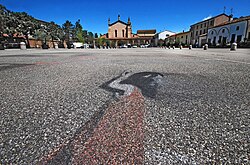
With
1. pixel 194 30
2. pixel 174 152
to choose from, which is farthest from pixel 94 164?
pixel 194 30

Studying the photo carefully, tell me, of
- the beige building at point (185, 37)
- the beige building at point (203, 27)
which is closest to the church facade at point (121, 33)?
the beige building at point (185, 37)

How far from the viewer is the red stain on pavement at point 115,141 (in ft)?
2.39

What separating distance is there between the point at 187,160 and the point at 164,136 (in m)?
0.20

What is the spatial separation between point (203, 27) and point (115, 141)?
55.9m

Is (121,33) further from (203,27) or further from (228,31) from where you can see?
(228,31)

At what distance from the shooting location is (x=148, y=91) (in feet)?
5.87

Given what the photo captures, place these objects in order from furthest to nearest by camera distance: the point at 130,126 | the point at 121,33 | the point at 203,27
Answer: the point at 121,33 → the point at 203,27 → the point at 130,126

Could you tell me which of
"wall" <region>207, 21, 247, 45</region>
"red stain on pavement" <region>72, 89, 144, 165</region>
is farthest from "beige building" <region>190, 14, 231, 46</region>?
"red stain on pavement" <region>72, 89, 144, 165</region>

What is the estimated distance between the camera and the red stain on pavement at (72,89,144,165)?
2.39ft

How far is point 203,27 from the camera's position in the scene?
150 ft

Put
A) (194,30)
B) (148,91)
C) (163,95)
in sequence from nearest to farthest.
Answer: (163,95)
(148,91)
(194,30)

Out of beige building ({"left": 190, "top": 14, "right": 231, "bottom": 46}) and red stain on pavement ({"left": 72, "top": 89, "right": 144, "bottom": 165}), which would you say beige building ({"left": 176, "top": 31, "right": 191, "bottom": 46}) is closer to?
beige building ({"left": 190, "top": 14, "right": 231, "bottom": 46})

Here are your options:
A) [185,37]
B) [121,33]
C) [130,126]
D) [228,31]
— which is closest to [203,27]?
[185,37]

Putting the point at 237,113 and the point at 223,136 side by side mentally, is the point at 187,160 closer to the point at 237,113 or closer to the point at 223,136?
the point at 223,136
